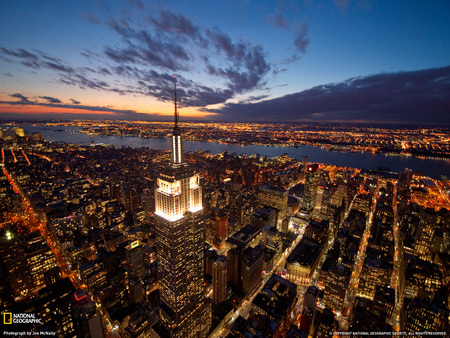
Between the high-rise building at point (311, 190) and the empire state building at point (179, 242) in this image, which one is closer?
the empire state building at point (179, 242)

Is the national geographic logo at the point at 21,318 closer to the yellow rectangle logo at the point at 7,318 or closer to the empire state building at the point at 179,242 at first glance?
the yellow rectangle logo at the point at 7,318

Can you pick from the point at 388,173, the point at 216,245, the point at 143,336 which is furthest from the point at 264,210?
the point at 388,173

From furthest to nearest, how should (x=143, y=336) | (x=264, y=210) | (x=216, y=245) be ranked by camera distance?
(x=264, y=210)
(x=216, y=245)
(x=143, y=336)

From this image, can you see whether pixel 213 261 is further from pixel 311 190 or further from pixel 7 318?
pixel 311 190

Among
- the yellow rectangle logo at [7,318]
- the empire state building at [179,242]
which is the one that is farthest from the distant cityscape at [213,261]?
the yellow rectangle logo at [7,318]

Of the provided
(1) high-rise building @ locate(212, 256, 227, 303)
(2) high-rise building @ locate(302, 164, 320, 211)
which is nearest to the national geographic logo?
(1) high-rise building @ locate(212, 256, 227, 303)

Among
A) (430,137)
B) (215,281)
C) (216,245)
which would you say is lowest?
(216,245)

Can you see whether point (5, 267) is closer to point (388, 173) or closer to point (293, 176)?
point (293, 176)
